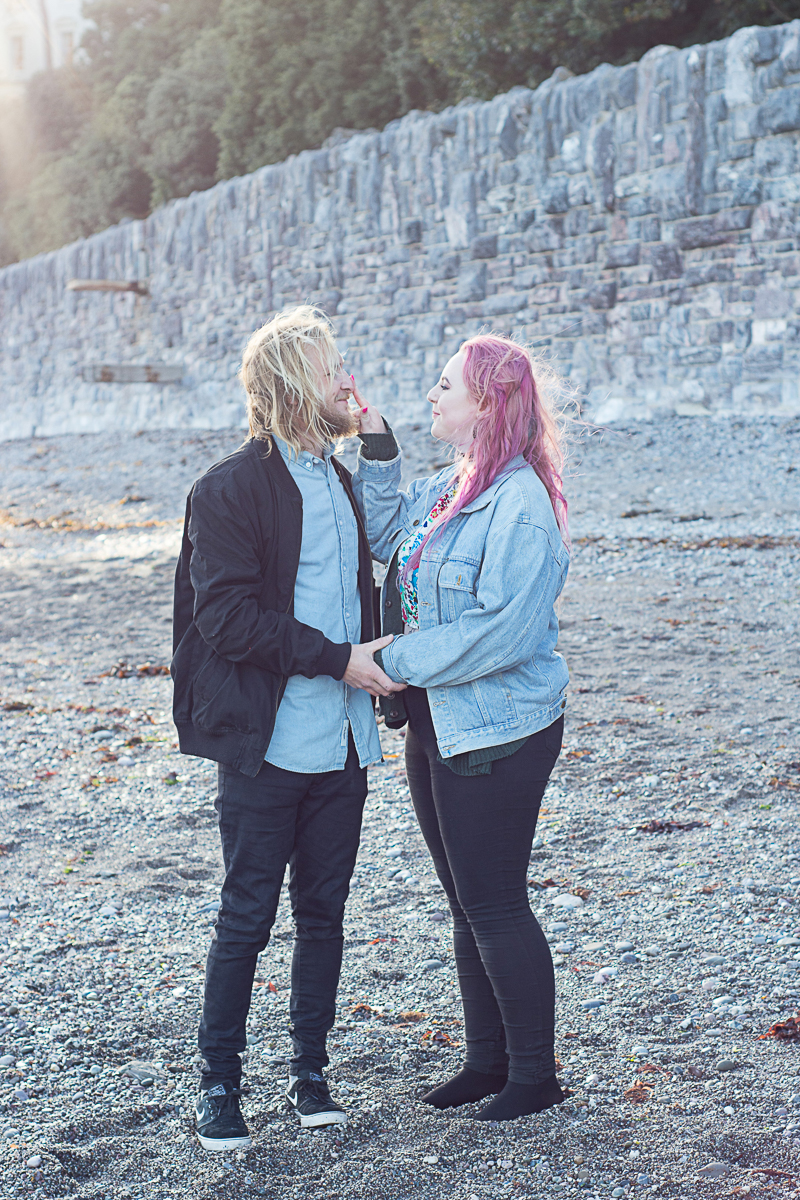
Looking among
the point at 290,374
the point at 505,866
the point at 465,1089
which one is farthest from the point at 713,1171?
the point at 290,374

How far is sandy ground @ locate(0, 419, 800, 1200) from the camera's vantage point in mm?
2402

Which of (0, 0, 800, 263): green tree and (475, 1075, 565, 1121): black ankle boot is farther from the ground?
(0, 0, 800, 263): green tree

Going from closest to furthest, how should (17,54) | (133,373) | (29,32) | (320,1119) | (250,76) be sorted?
(320,1119) → (133,373) → (250,76) → (17,54) → (29,32)

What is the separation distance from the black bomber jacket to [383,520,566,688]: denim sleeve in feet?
0.68

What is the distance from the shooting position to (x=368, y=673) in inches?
95.7

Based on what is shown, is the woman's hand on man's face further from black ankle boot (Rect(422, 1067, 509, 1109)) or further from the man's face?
black ankle boot (Rect(422, 1067, 509, 1109))

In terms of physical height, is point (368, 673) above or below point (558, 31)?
below

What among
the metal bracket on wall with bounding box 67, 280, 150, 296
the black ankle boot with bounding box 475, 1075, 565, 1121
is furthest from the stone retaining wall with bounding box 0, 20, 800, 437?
the black ankle boot with bounding box 475, 1075, 565, 1121

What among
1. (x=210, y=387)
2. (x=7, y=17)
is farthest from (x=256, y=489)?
(x=7, y=17)

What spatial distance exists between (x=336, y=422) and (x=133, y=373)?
55.2ft

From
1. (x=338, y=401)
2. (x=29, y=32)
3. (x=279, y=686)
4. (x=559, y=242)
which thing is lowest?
(x=279, y=686)

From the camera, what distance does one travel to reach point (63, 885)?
12.8 ft

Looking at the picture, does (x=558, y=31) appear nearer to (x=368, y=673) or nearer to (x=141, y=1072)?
(x=368, y=673)

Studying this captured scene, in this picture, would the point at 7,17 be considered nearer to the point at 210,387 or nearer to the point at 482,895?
the point at 210,387
